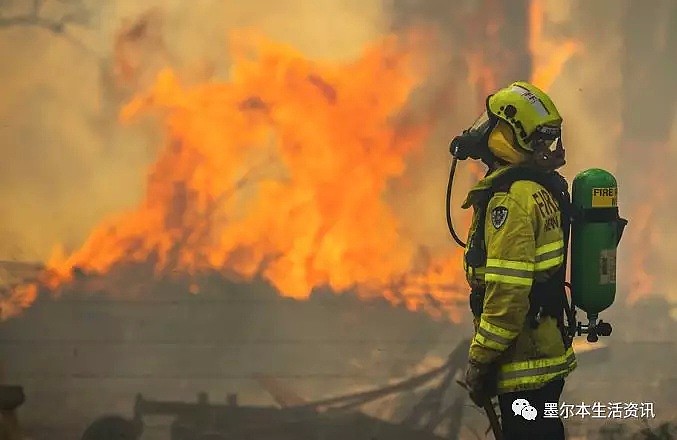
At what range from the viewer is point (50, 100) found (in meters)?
3.64

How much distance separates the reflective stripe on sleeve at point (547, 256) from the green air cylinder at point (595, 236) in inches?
9.2

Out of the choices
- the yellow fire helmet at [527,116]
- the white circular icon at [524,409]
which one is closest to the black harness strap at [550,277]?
the yellow fire helmet at [527,116]

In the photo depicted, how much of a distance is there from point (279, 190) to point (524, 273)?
1.56 metres

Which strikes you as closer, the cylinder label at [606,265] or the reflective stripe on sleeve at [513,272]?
the reflective stripe on sleeve at [513,272]

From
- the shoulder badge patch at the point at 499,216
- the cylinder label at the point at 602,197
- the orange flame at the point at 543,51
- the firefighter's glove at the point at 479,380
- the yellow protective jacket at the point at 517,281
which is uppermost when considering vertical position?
the orange flame at the point at 543,51

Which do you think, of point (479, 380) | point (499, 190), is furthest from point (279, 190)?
point (479, 380)

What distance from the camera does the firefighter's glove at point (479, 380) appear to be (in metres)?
2.50

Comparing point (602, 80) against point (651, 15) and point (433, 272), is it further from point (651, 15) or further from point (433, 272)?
point (433, 272)

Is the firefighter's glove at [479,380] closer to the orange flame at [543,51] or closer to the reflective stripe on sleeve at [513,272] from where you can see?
the reflective stripe on sleeve at [513,272]

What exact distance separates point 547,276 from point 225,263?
1.67m

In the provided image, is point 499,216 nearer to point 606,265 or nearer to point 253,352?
point 606,265

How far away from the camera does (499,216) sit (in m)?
2.44

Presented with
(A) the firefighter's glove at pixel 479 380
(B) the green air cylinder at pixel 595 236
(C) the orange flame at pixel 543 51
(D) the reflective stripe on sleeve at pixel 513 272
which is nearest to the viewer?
(D) the reflective stripe on sleeve at pixel 513 272

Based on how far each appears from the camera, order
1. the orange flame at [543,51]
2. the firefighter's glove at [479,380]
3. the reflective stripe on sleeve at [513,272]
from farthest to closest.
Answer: the orange flame at [543,51]
the firefighter's glove at [479,380]
the reflective stripe on sleeve at [513,272]
